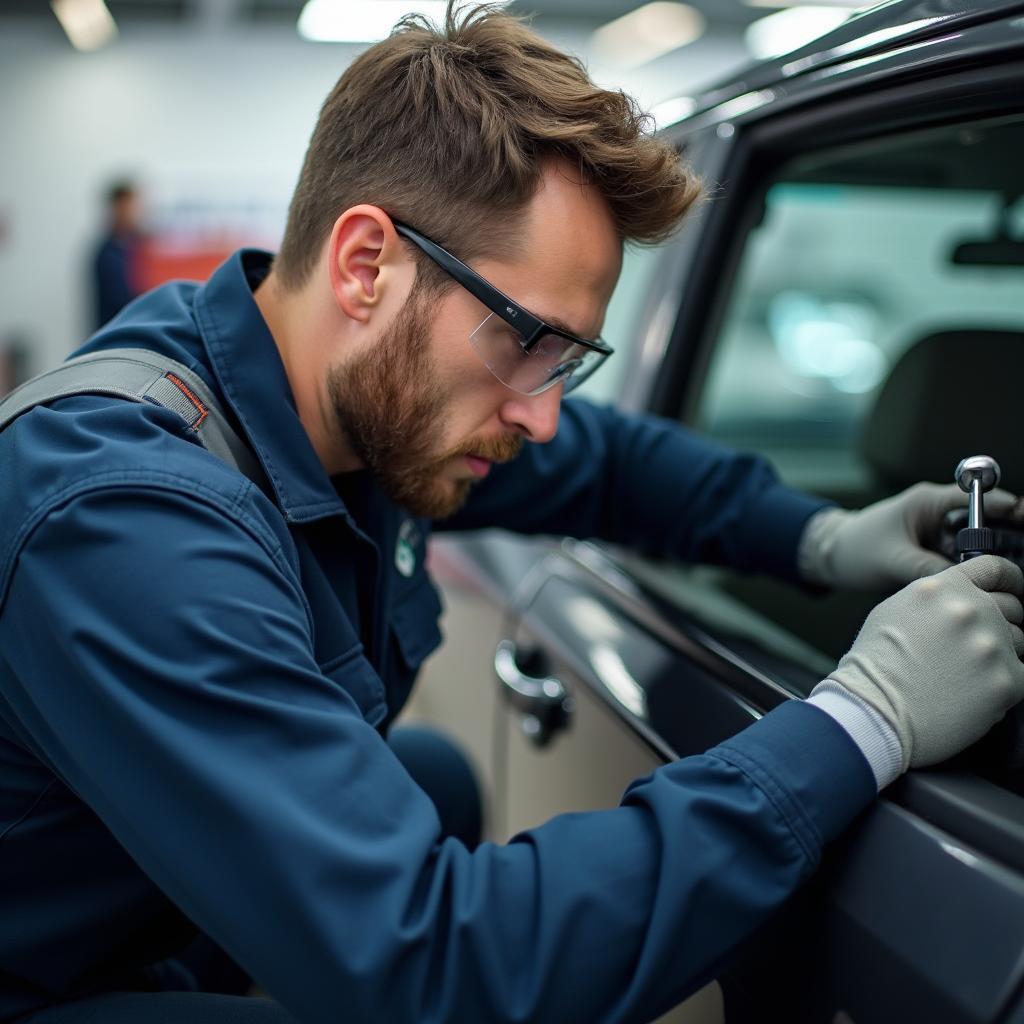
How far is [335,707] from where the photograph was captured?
2.94ft

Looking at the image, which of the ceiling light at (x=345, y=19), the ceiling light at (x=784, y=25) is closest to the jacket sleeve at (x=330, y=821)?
the ceiling light at (x=345, y=19)

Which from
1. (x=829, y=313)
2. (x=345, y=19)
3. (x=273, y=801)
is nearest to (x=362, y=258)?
(x=273, y=801)

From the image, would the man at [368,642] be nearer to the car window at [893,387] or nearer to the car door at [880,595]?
the car door at [880,595]

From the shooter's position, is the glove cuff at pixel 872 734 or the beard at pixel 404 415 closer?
the glove cuff at pixel 872 734

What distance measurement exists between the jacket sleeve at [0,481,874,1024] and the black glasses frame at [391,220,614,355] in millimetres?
393

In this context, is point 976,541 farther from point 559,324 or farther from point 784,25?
point 784,25

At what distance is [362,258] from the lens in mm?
1176

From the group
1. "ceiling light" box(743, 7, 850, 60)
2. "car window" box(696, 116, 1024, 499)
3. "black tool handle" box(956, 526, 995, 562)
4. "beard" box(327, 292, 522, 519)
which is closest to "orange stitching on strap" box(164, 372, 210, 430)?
"beard" box(327, 292, 522, 519)

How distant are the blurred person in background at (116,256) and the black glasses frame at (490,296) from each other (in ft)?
23.2

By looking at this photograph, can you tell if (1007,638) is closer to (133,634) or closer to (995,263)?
(133,634)

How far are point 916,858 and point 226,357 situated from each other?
838 millimetres

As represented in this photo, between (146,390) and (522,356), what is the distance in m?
0.39

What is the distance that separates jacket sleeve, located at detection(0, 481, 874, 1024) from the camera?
0.81m

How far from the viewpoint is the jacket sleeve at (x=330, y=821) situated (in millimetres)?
812
